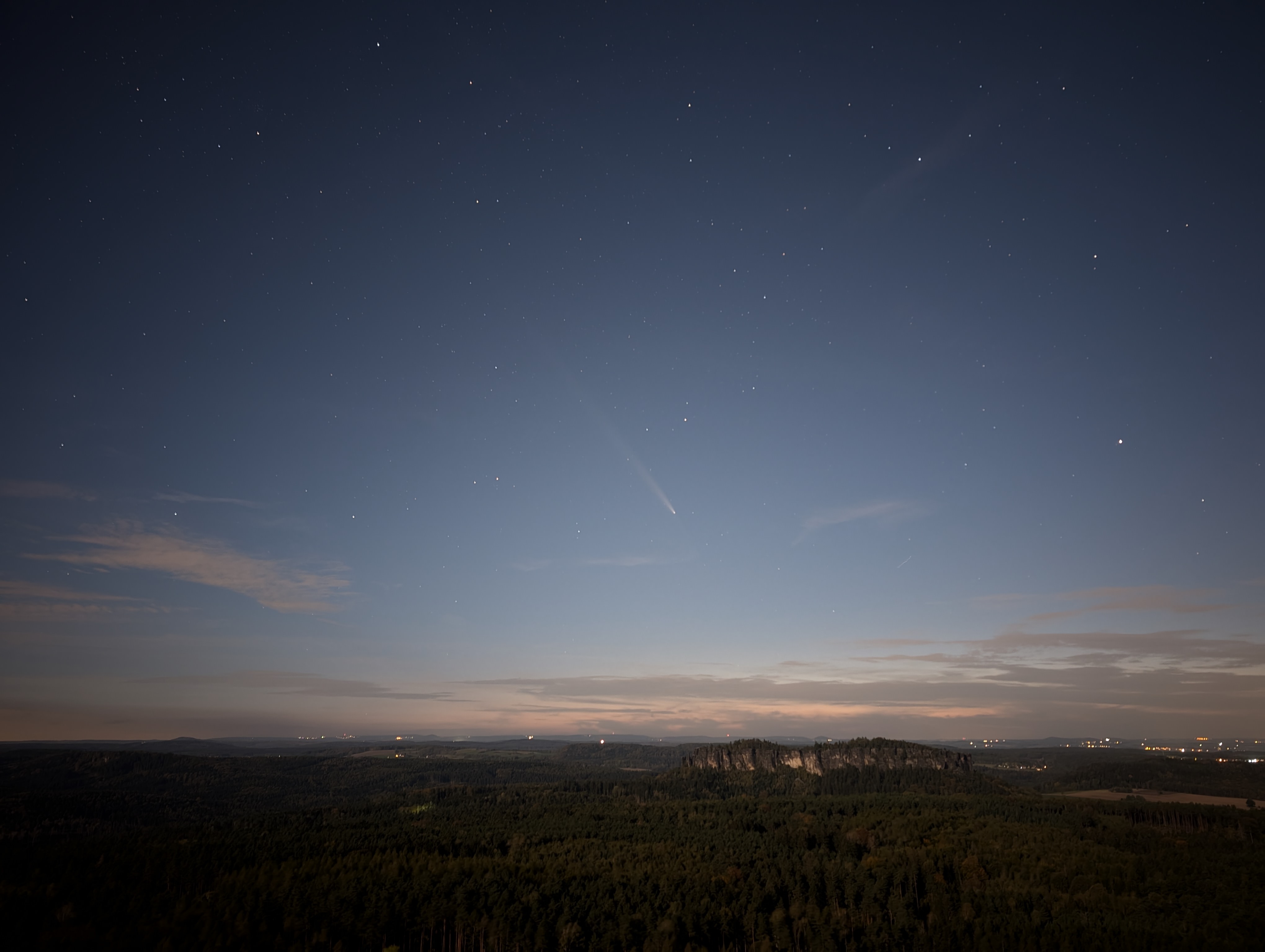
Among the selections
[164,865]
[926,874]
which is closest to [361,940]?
Answer: [164,865]

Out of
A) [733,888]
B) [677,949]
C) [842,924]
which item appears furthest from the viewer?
[733,888]

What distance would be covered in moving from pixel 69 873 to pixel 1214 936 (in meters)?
266

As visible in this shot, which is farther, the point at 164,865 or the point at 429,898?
the point at 164,865

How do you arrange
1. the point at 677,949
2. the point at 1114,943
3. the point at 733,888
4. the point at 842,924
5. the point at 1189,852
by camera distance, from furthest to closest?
1. the point at 1189,852
2. the point at 733,888
3. the point at 842,924
4. the point at 677,949
5. the point at 1114,943

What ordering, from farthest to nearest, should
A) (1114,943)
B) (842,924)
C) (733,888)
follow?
(733,888), (842,924), (1114,943)

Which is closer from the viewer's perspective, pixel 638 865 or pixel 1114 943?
pixel 1114 943

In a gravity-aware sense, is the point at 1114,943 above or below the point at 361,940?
above

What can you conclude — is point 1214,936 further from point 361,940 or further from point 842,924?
point 361,940

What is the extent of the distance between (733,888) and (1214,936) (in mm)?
96396

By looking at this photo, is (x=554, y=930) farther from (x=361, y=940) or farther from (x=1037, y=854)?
(x=1037, y=854)

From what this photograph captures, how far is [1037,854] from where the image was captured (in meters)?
188

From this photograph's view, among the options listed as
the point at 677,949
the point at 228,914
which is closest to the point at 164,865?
A: the point at 228,914

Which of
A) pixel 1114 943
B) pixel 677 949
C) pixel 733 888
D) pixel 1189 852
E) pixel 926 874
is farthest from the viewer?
pixel 1189 852

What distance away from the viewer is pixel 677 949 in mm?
135500
